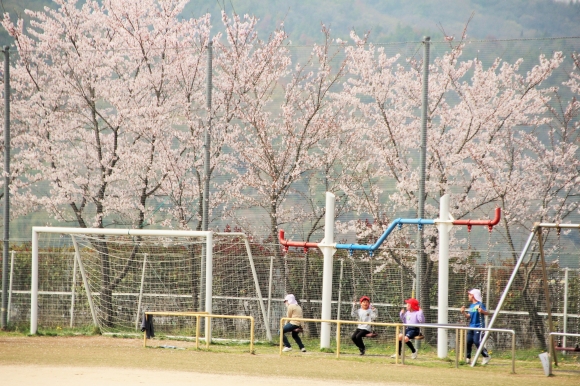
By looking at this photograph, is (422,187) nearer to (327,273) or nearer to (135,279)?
(327,273)

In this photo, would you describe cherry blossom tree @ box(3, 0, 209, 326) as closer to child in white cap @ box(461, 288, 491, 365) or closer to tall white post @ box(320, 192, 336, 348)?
tall white post @ box(320, 192, 336, 348)

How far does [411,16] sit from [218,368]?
50234 mm

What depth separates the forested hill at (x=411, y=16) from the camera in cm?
4912

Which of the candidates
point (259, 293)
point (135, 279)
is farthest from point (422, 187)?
point (135, 279)

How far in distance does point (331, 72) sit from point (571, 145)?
5.25 metres

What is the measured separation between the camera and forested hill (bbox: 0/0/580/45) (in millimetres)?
49125

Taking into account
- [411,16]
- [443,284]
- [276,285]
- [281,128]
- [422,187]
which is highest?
[411,16]

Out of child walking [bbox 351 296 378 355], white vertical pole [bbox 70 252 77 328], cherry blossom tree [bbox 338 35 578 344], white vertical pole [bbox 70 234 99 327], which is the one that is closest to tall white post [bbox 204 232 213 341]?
child walking [bbox 351 296 378 355]

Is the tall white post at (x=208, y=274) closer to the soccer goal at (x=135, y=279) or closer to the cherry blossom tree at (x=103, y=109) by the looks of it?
the soccer goal at (x=135, y=279)

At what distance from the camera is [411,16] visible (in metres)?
57.1

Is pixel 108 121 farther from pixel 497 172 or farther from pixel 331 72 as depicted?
pixel 497 172

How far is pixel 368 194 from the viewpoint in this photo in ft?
55.2

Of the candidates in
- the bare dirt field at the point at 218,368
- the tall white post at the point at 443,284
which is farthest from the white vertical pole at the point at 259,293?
the tall white post at the point at 443,284

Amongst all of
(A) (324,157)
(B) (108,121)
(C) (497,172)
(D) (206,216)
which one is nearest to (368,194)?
(A) (324,157)
